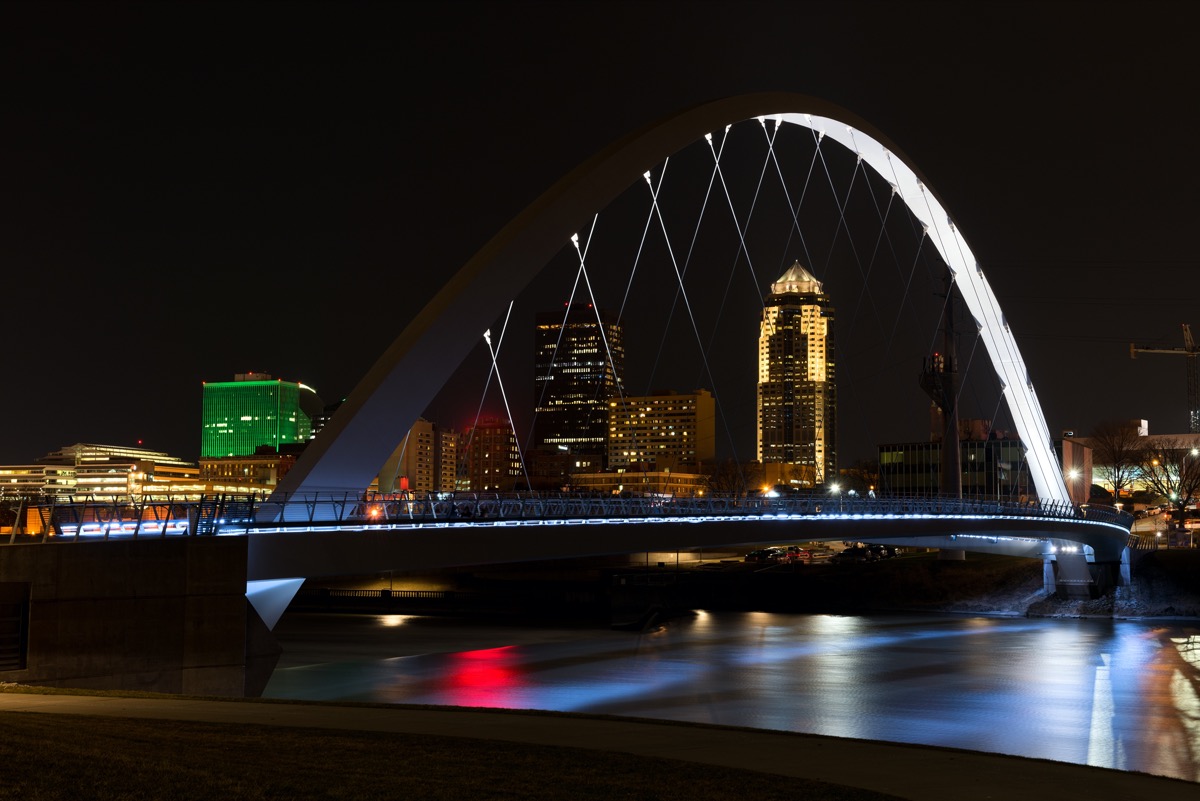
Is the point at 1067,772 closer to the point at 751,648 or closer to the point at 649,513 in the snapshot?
the point at 649,513

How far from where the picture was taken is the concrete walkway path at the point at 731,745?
12.2 meters

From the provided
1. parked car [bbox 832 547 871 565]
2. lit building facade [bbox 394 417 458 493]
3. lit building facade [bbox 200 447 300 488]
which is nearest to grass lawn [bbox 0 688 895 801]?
parked car [bbox 832 547 871 565]

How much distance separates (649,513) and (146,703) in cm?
1769

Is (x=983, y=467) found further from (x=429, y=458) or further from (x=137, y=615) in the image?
(x=137, y=615)

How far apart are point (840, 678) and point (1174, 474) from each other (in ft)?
307

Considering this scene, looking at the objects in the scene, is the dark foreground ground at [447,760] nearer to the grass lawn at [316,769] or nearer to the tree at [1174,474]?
the grass lawn at [316,769]

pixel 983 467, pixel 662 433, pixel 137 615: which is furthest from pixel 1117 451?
pixel 137 615

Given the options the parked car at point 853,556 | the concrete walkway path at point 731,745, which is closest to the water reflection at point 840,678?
the concrete walkway path at point 731,745

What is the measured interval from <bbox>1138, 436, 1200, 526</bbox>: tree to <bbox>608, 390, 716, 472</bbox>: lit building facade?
37.1 meters

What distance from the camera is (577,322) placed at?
6844 centimetres

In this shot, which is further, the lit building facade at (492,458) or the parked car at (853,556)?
the lit building facade at (492,458)

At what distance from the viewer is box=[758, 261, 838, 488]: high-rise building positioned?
108794mm

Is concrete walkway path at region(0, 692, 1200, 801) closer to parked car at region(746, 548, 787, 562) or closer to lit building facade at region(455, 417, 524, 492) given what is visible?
parked car at region(746, 548, 787, 562)

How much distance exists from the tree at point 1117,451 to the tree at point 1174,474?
0.88m
